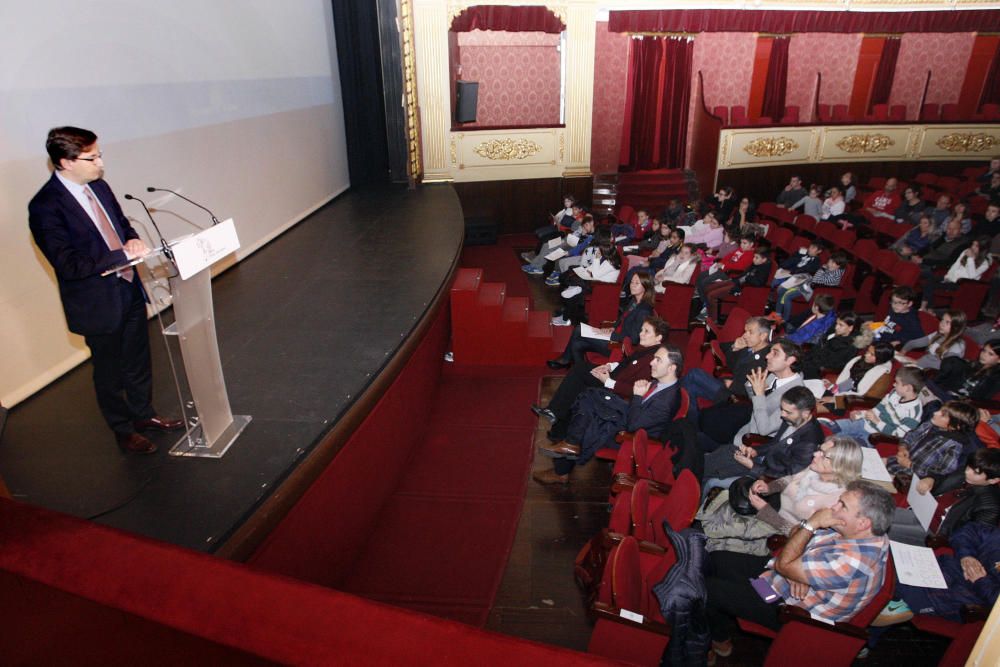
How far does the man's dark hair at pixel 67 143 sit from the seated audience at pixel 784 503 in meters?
2.88

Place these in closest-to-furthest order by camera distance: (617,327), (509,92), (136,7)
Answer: (136,7), (617,327), (509,92)

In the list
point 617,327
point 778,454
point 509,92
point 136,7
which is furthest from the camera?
point 509,92

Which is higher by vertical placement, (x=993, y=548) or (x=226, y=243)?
(x=226, y=243)

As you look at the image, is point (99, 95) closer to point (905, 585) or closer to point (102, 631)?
point (102, 631)

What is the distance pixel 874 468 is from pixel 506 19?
7.80 meters

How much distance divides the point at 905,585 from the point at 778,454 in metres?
0.72

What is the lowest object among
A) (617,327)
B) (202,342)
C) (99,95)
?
(617,327)

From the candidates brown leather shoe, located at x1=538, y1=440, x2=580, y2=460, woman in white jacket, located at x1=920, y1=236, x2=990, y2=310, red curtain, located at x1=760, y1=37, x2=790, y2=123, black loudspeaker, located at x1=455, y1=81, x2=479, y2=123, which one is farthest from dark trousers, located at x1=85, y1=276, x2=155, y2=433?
red curtain, located at x1=760, y1=37, x2=790, y2=123

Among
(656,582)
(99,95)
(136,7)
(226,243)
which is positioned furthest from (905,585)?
(136,7)

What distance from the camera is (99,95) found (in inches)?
129

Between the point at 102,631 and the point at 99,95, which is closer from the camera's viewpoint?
the point at 102,631

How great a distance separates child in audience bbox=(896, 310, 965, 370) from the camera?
3930mm

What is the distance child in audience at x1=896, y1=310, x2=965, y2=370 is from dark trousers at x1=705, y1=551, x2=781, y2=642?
221 centimetres

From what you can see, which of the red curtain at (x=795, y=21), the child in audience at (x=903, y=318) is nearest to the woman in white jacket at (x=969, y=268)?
the child in audience at (x=903, y=318)
